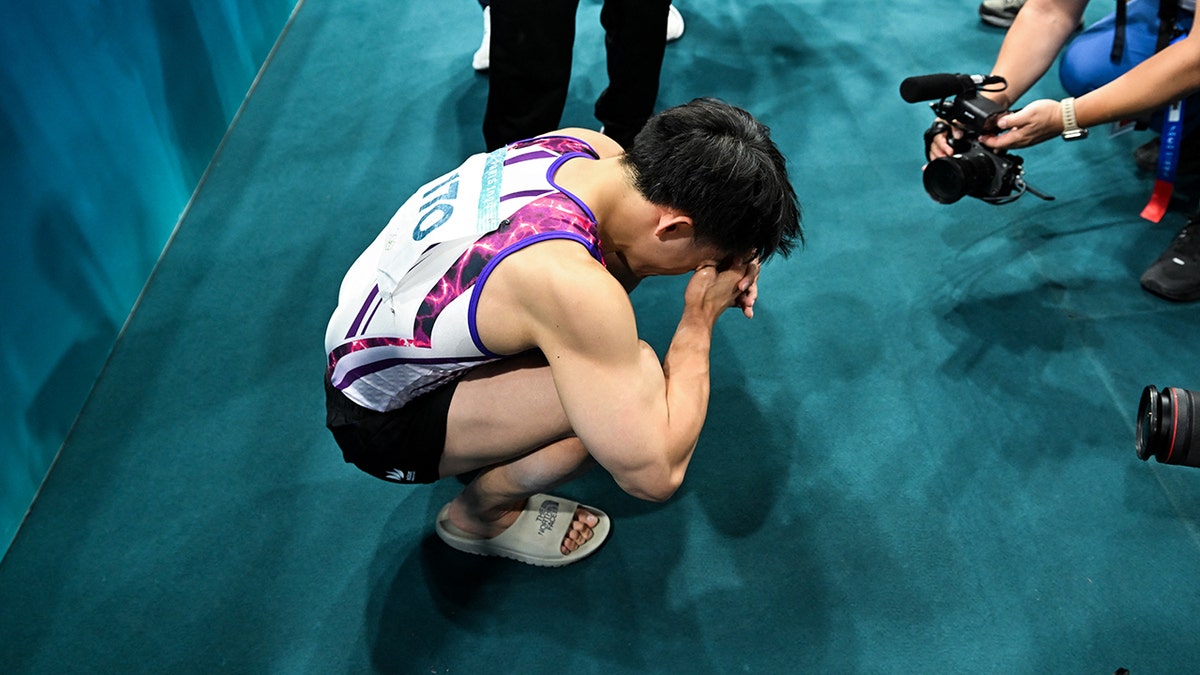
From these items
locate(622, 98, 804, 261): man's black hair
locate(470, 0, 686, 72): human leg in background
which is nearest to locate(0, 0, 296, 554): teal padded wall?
locate(470, 0, 686, 72): human leg in background

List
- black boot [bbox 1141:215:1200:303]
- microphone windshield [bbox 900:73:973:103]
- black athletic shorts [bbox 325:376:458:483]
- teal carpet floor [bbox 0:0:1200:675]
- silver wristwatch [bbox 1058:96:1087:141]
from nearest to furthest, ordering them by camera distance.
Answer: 1. black athletic shorts [bbox 325:376:458:483]
2. teal carpet floor [bbox 0:0:1200:675]
3. microphone windshield [bbox 900:73:973:103]
4. silver wristwatch [bbox 1058:96:1087:141]
5. black boot [bbox 1141:215:1200:303]

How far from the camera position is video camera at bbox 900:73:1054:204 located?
1722 mm

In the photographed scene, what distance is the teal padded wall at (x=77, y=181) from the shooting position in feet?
5.80

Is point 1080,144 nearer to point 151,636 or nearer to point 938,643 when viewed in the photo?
point 938,643

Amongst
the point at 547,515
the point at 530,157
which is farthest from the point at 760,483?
the point at 530,157

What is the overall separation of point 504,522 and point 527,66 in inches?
39.0

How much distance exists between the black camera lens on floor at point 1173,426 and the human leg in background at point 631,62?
52.5 inches

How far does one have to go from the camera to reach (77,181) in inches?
77.8

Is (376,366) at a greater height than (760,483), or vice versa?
(376,366)

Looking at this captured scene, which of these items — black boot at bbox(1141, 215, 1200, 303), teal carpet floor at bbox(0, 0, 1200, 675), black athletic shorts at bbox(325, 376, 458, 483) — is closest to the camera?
black athletic shorts at bbox(325, 376, 458, 483)

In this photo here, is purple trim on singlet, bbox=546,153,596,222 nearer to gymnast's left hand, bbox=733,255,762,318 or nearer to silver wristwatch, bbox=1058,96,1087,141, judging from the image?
gymnast's left hand, bbox=733,255,762,318

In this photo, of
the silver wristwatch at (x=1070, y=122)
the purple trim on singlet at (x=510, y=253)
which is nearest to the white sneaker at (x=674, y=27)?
the silver wristwatch at (x=1070, y=122)

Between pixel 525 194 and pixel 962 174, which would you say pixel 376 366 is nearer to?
pixel 525 194

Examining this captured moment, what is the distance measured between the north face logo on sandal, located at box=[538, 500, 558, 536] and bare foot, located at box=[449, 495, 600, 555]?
0.03m
